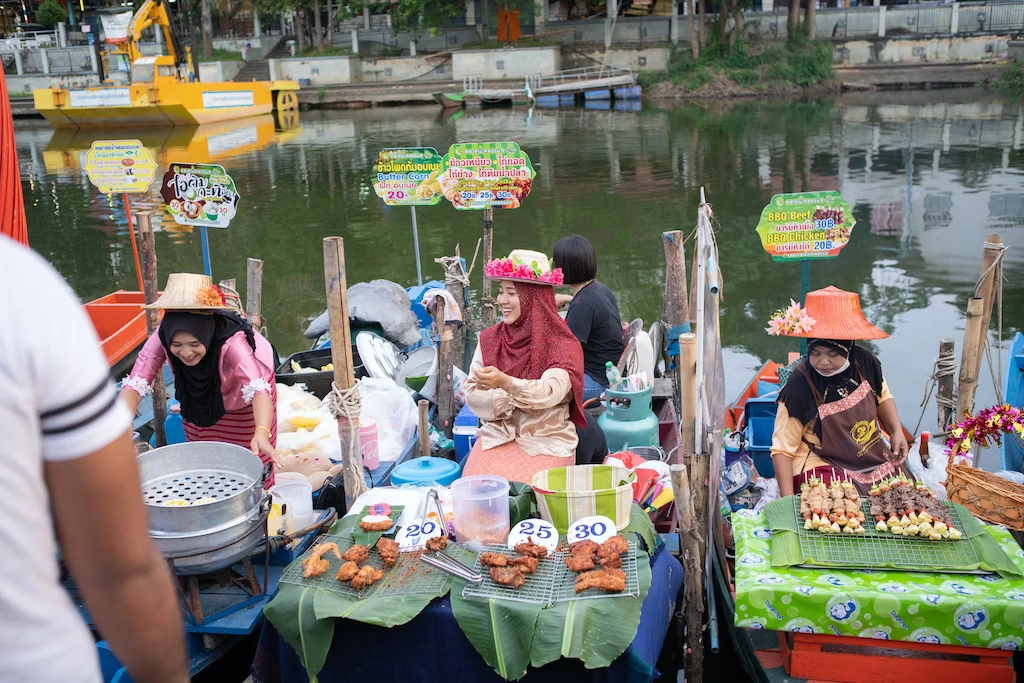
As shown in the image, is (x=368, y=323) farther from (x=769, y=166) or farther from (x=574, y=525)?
(x=769, y=166)

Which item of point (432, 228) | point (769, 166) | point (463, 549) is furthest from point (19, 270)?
point (769, 166)

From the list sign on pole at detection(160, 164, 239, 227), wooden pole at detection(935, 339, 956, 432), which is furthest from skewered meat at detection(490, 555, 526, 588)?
sign on pole at detection(160, 164, 239, 227)

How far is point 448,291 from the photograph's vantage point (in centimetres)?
616

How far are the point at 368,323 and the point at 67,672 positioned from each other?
19.8 feet

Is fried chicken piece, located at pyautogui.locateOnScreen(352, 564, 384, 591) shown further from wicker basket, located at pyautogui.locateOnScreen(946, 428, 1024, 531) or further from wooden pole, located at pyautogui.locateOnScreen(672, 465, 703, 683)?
wicker basket, located at pyautogui.locateOnScreen(946, 428, 1024, 531)

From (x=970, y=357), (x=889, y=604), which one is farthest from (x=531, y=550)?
(x=970, y=357)

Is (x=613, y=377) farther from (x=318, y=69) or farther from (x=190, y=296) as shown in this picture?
(x=318, y=69)

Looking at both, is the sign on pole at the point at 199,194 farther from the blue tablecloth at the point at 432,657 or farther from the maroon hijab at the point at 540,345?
the blue tablecloth at the point at 432,657

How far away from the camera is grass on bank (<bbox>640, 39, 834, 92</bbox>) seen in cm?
3356

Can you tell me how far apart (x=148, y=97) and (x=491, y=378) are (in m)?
28.9

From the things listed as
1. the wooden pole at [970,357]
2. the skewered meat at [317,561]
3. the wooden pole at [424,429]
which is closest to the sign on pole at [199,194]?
the wooden pole at [424,429]

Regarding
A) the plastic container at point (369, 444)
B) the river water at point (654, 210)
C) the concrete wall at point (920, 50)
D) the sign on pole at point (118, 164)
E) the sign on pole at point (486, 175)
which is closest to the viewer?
the plastic container at point (369, 444)

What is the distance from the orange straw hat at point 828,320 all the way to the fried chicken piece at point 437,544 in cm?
193

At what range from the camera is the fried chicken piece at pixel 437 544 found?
3455 mm
